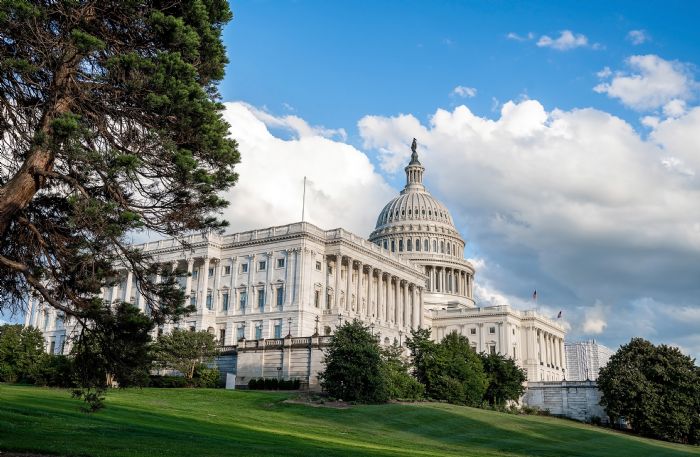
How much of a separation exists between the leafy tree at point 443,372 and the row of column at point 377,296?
3070cm

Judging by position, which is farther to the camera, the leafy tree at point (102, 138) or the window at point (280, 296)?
the window at point (280, 296)

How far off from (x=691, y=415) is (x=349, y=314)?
4493cm

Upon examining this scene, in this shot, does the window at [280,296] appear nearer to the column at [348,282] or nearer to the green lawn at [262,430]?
the column at [348,282]

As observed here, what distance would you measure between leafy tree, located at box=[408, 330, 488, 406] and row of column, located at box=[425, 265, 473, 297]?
87.8m

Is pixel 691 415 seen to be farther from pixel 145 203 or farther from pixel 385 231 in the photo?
pixel 385 231

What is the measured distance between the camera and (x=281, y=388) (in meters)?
69.2

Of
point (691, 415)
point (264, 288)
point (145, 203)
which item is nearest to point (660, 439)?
point (691, 415)

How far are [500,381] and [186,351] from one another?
37.7 m

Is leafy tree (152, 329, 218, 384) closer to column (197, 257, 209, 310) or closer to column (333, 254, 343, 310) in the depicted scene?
column (197, 257, 209, 310)

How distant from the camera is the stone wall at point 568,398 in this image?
318 ft

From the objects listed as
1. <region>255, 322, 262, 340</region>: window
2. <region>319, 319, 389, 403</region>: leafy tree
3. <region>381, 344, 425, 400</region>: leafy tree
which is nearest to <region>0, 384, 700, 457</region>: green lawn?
<region>319, 319, 389, 403</region>: leafy tree

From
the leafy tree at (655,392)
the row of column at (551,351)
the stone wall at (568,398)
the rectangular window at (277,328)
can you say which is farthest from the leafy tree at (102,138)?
the row of column at (551,351)

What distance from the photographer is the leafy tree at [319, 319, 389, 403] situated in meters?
56.7

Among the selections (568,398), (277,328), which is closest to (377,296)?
(277,328)
